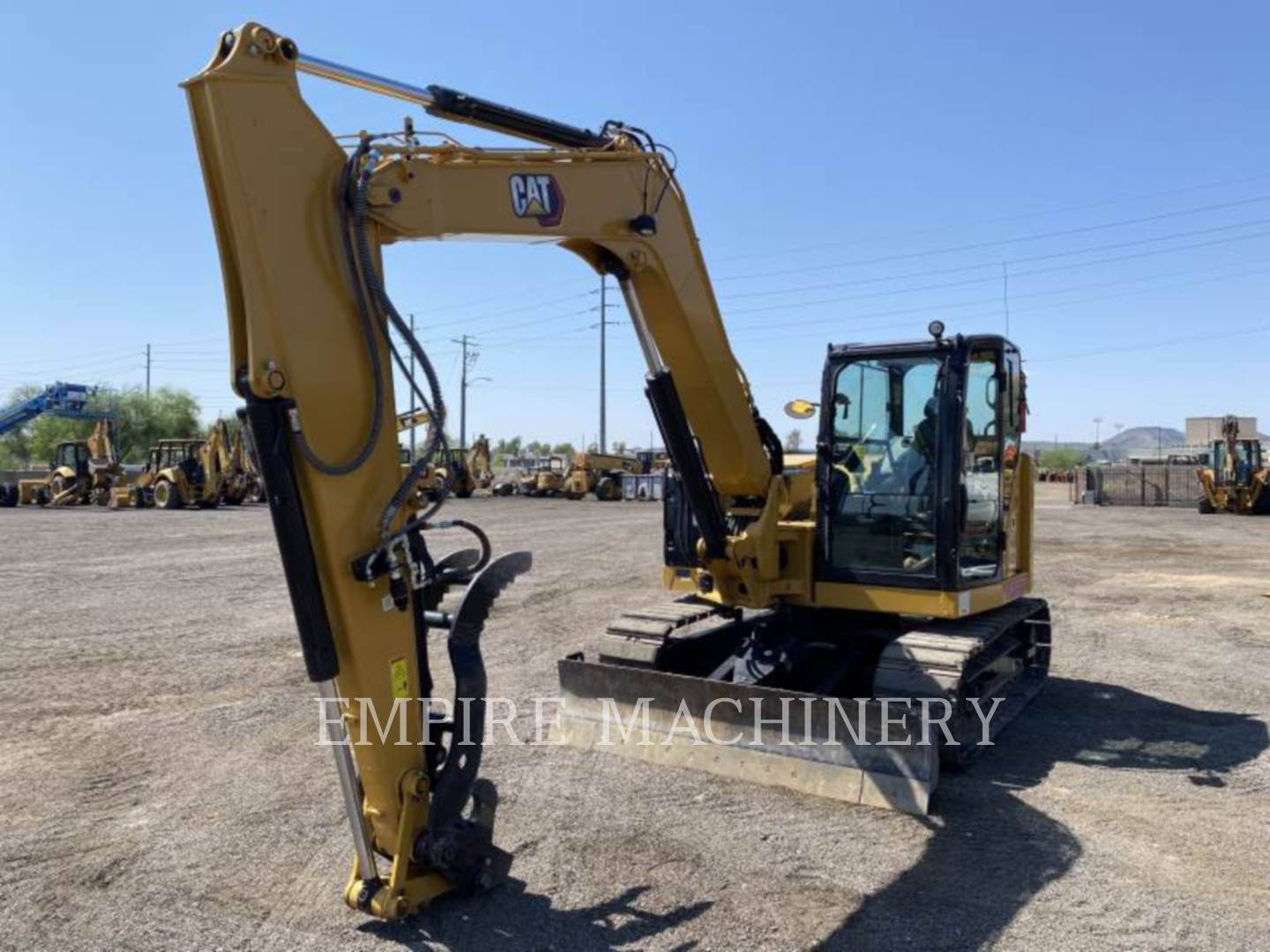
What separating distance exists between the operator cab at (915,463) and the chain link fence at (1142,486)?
34.2 meters

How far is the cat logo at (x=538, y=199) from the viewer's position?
4453mm

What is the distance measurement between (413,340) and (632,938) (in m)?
2.45

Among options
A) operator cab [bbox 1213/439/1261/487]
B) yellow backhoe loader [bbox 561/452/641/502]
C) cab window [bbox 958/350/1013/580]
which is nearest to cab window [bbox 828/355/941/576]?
cab window [bbox 958/350/1013/580]

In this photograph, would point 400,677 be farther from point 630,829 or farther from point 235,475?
point 235,475

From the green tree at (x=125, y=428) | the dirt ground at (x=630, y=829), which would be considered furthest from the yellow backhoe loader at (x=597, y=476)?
the green tree at (x=125, y=428)

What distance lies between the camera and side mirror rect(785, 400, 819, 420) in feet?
22.2

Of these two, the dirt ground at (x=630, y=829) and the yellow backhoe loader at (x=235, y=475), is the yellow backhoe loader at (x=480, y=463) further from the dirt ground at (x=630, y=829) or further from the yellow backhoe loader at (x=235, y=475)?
the dirt ground at (x=630, y=829)

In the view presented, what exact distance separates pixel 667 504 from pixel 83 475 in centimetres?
3641

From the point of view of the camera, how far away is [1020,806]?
17.6 feet

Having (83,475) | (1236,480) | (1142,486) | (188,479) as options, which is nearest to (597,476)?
(188,479)

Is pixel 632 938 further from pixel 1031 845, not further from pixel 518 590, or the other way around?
pixel 518 590

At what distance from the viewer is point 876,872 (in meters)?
4.51

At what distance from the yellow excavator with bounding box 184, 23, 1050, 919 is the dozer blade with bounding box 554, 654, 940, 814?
0.02 metres

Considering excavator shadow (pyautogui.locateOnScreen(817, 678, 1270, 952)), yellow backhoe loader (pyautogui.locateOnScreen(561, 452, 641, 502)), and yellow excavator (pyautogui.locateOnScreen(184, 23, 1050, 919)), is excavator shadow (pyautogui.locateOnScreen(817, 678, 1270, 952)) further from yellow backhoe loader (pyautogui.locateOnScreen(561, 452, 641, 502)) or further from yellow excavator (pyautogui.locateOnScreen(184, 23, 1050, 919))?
yellow backhoe loader (pyautogui.locateOnScreen(561, 452, 641, 502))
